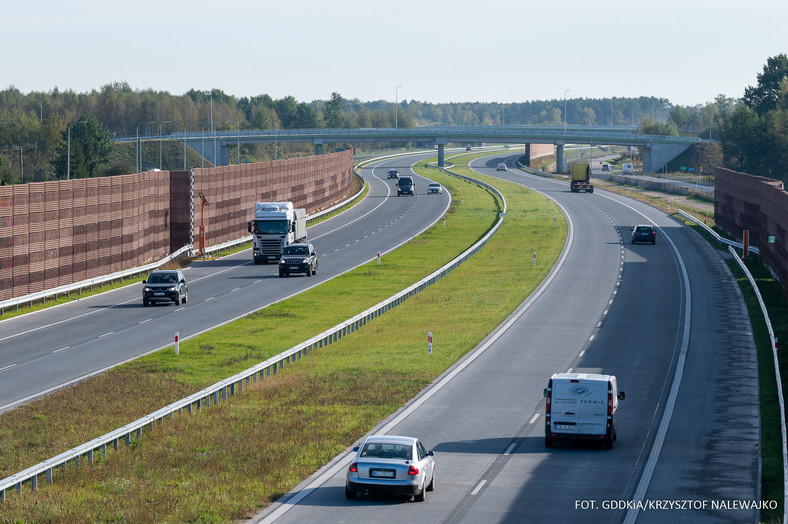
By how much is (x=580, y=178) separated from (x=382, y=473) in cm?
13347

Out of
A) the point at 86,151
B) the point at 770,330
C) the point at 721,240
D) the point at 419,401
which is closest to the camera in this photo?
the point at 419,401

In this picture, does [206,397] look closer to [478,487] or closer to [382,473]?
[478,487]

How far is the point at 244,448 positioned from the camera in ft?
94.5

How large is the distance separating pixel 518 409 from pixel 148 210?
46.2 metres

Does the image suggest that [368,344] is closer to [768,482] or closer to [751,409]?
[751,409]

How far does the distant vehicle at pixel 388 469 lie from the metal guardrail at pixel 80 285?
35.5 meters

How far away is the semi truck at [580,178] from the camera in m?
153

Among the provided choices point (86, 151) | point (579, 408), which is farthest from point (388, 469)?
point (86, 151)

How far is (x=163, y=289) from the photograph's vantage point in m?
57.4

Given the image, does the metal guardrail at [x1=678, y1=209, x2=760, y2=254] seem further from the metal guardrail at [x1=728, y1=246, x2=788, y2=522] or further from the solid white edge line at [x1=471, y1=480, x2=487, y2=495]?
the solid white edge line at [x1=471, y1=480, x2=487, y2=495]

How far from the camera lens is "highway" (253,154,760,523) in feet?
78.6

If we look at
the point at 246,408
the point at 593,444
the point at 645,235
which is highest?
the point at 645,235

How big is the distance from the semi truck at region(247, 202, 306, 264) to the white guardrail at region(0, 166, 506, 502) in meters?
14.6

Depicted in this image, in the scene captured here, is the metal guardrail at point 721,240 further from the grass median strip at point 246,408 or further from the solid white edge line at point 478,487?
the solid white edge line at point 478,487
